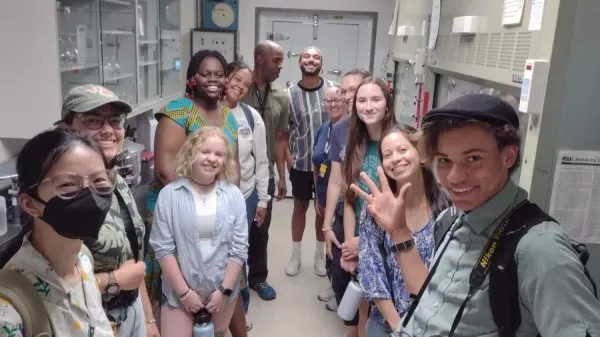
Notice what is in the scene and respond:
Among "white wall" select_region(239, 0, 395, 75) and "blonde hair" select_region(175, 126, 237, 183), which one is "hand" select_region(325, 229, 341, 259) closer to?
"blonde hair" select_region(175, 126, 237, 183)

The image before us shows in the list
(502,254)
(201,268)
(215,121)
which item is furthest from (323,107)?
(502,254)

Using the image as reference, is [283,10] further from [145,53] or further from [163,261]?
[163,261]

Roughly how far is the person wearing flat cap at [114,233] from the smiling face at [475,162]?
94cm

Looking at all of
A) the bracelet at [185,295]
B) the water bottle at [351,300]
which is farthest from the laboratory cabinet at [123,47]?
the water bottle at [351,300]

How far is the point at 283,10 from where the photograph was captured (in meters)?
4.96

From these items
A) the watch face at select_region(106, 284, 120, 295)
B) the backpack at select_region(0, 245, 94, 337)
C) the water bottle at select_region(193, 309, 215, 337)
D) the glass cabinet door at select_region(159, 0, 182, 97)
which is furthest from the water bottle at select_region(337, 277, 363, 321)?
the glass cabinet door at select_region(159, 0, 182, 97)

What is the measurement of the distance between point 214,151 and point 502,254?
1.37 m

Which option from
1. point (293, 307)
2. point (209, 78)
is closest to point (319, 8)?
point (209, 78)

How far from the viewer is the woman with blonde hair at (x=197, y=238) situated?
6.51 feet

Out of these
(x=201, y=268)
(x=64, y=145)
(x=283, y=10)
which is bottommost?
(x=201, y=268)

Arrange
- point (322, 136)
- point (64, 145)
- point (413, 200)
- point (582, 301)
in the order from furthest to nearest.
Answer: point (322, 136), point (413, 200), point (64, 145), point (582, 301)

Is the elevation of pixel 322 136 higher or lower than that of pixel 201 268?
higher

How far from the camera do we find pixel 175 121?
2.15 meters

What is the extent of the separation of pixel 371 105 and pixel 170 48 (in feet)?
9.21
